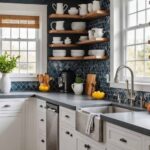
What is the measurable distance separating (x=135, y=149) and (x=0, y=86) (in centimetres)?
308

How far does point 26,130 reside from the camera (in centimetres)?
478

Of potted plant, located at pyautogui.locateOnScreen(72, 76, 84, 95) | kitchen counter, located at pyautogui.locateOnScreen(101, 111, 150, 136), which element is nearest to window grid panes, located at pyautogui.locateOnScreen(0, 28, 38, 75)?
potted plant, located at pyautogui.locateOnScreen(72, 76, 84, 95)

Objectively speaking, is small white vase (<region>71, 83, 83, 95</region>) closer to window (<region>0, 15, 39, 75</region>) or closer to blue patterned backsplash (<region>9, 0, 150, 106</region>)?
blue patterned backsplash (<region>9, 0, 150, 106</region>)

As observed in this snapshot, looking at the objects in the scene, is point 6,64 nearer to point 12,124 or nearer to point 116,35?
point 12,124

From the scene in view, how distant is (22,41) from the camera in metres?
5.39

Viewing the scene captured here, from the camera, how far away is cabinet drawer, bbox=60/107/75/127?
11.5 feet

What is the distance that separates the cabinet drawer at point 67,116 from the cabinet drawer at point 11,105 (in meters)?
1.10

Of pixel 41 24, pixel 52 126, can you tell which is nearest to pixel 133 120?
pixel 52 126

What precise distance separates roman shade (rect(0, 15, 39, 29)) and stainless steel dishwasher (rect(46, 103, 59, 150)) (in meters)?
1.69

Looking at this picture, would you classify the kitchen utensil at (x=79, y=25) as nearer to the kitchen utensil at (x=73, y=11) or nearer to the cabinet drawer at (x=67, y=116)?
the kitchen utensil at (x=73, y=11)

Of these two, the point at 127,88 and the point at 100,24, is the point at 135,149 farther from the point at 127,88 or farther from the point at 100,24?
the point at 100,24

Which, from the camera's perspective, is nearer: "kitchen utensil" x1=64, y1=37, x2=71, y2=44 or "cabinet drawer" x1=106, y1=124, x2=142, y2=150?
"cabinet drawer" x1=106, y1=124, x2=142, y2=150

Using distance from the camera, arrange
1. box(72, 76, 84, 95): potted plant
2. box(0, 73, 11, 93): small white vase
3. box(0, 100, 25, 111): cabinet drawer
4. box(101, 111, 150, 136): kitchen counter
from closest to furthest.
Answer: box(101, 111, 150, 136): kitchen counter
box(0, 100, 25, 111): cabinet drawer
box(72, 76, 84, 95): potted plant
box(0, 73, 11, 93): small white vase

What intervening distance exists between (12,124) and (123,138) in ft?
8.38
